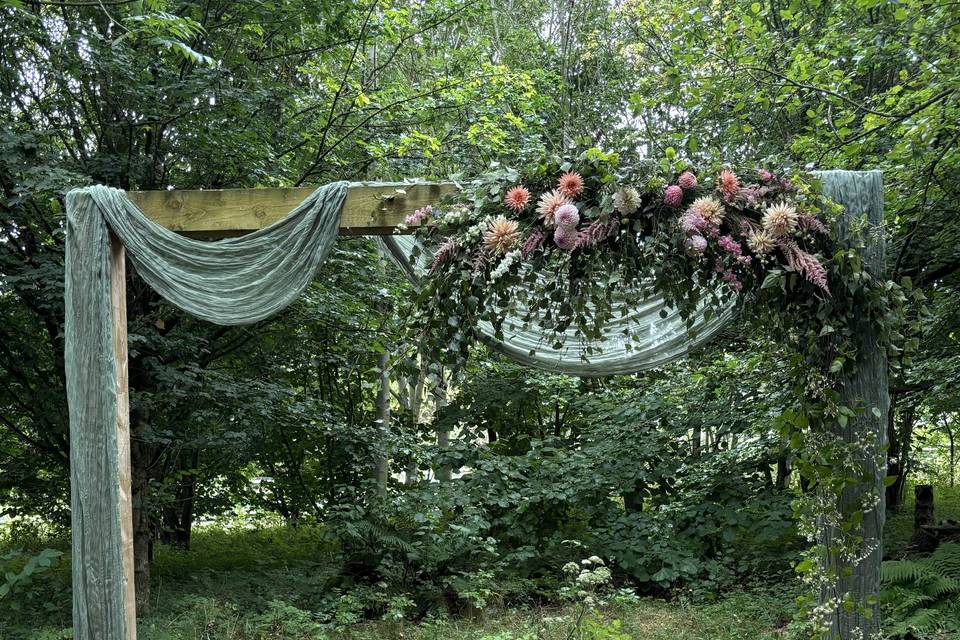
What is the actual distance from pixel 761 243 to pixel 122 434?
237 centimetres

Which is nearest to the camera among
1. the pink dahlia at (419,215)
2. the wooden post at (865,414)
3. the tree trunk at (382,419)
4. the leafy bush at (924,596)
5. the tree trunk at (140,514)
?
the wooden post at (865,414)

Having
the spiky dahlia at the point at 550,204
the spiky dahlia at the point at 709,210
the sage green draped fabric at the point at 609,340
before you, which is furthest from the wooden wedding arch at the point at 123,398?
the spiky dahlia at the point at 709,210

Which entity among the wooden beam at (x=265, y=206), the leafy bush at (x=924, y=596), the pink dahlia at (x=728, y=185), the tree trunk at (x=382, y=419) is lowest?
the leafy bush at (x=924, y=596)

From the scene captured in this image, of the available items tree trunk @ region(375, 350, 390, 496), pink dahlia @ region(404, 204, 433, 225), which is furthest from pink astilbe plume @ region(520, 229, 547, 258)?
tree trunk @ region(375, 350, 390, 496)

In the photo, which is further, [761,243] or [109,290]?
[109,290]

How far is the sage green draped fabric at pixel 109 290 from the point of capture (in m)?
2.79

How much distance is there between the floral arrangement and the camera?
7.50 ft

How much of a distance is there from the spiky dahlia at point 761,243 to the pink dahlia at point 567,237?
52 cm

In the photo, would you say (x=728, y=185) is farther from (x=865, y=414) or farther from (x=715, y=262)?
(x=865, y=414)

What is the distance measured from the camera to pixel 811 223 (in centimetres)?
229

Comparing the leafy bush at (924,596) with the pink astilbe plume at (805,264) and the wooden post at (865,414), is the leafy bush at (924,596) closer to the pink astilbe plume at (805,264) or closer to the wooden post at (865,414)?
the wooden post at (865,414)

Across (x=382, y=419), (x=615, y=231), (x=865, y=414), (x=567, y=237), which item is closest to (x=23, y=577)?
(x=567, y=237)

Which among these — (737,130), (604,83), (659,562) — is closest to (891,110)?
(737,130)

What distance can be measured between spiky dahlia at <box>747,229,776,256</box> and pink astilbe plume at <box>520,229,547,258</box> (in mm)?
631
